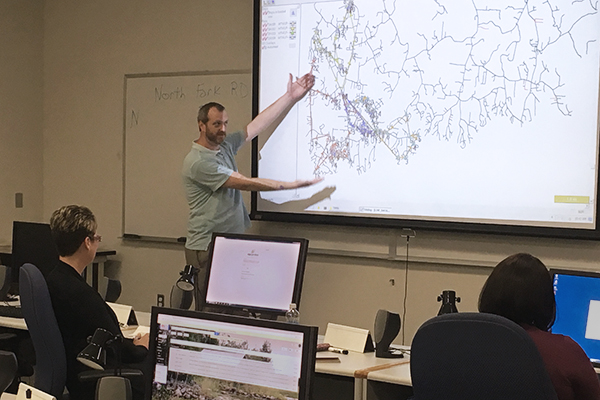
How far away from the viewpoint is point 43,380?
2.54 metres

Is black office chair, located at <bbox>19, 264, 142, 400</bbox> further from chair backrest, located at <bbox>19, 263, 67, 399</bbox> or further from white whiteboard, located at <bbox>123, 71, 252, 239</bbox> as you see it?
white whiteboard, located at <bbox>123, 71, 252, 239</bbox>

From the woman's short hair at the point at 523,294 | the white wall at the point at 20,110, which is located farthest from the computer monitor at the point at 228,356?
the white wall at the point at 20,110

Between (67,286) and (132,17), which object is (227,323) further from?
(132,17)

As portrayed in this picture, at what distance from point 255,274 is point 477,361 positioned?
4.99ft

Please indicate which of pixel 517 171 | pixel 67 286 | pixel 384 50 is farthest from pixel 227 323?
pixel 384 50

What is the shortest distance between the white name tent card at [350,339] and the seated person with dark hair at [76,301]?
75cm

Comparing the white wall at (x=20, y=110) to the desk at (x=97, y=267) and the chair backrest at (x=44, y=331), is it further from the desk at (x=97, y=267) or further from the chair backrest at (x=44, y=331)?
the chair backrest at (x=44, y=331)

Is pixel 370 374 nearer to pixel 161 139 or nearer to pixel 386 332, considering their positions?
pixel 386 332

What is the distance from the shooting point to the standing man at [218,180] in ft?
13.4

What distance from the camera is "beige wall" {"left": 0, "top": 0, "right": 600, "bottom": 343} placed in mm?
4098

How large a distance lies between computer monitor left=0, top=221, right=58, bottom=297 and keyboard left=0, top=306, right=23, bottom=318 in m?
0.71

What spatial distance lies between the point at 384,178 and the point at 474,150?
0.53 meters

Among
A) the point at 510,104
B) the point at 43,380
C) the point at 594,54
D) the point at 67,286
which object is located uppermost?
the point at 594,54

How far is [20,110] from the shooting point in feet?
17.7
